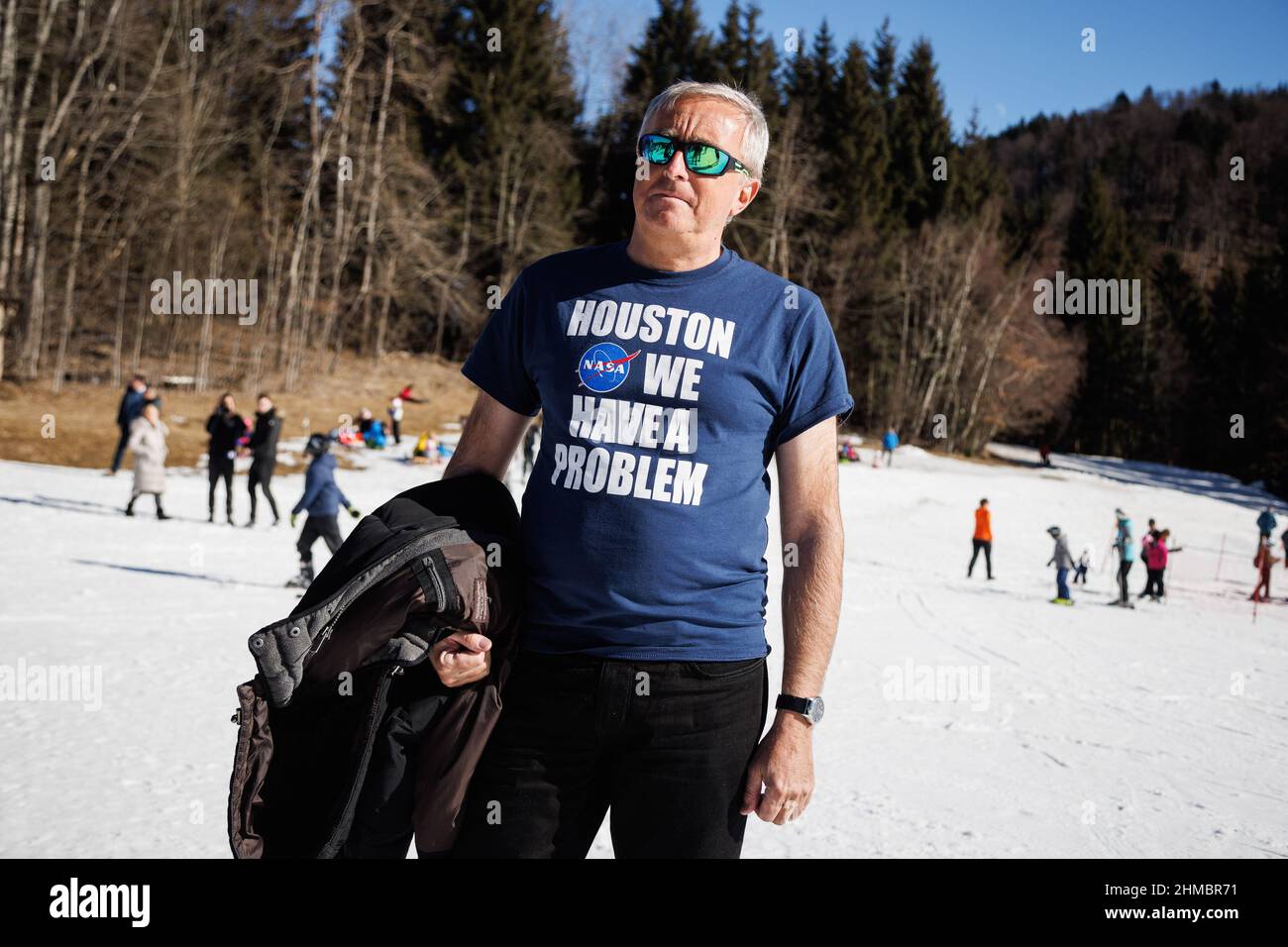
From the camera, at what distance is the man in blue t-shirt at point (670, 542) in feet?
6.23

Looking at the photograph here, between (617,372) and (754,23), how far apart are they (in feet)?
170

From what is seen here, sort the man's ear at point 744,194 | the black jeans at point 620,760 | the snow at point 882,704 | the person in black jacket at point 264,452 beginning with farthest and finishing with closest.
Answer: the person in black jacket at point 264,452 < the snow at point 882,704 < the man's ear at point 744,194 < the black jeans at point 620,760

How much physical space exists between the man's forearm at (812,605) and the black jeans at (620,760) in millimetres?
144

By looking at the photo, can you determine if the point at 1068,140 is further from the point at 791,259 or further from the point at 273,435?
the point at 273,435

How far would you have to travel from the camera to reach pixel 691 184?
2.02m

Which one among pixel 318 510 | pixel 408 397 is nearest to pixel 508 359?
pixel 318 510

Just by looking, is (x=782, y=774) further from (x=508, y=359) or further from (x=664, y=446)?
(x=508, y=359)

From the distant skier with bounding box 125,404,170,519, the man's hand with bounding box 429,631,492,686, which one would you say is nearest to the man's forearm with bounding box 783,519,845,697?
the man's hand with bounding box 429,631,492,686

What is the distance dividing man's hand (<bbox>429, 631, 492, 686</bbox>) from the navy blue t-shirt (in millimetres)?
108

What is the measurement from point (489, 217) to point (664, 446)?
43.6 metres

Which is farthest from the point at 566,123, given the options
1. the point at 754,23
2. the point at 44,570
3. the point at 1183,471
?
the point at 44,570

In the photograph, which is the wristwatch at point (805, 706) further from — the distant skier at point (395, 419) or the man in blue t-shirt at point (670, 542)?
the distant skier at point (395, 419)

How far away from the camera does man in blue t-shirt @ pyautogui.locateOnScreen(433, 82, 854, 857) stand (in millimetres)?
1897

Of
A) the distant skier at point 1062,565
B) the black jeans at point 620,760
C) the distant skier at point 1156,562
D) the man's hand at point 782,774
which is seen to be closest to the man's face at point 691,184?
the black jeans at point 620,760
